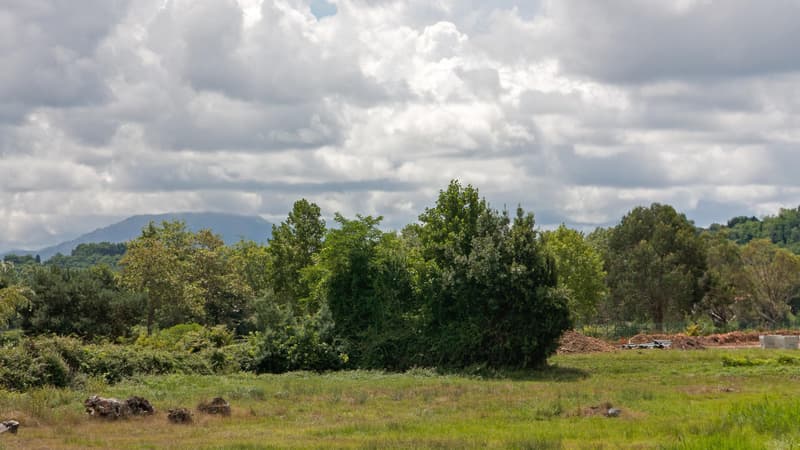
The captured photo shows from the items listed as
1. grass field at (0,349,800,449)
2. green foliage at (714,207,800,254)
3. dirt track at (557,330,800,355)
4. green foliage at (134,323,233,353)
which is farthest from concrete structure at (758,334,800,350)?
green foliage at (714,207,800,254)

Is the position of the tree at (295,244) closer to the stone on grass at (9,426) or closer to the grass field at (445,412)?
the grass field at (445,412)

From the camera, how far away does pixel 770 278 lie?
96688mm

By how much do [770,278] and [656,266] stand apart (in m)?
20.6

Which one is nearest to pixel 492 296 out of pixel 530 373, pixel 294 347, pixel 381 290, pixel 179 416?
pixel 530 373

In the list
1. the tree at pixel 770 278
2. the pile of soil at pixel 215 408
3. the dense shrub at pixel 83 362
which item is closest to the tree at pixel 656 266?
the tree at pixel 770 278

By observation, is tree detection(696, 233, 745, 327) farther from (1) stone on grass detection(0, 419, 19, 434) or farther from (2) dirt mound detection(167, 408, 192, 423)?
(1) stone on grass detection(0, 419, 19, 434)

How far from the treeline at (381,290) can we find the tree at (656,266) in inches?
7.0

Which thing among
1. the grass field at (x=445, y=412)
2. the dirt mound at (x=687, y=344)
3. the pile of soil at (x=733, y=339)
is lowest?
the pile of soil at (x=733, y=339)

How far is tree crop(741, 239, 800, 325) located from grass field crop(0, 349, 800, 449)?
64330 millimetres

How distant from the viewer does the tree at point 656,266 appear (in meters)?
85.7

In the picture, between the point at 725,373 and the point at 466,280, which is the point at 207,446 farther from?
the point at 725,373

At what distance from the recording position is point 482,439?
790 inches

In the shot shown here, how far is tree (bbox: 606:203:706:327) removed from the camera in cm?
8569

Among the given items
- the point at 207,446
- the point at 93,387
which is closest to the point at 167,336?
the point at 93,387
